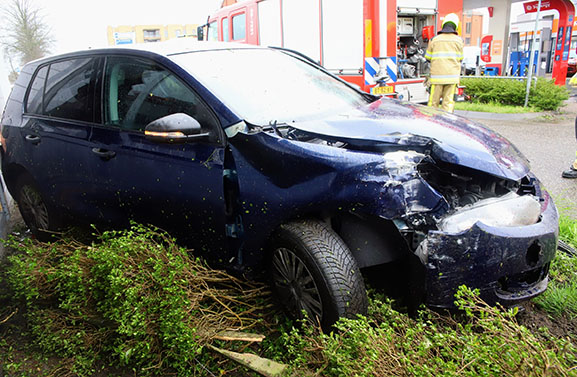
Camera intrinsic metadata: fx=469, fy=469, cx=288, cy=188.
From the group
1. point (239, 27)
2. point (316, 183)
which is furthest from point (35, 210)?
point (239, 27)

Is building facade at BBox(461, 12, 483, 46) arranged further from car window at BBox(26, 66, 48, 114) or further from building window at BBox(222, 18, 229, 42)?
car window at BBox(26, 66, 48, 114)

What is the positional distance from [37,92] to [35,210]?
106 centimetres

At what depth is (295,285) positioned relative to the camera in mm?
2582

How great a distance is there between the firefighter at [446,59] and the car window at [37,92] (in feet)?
20.2

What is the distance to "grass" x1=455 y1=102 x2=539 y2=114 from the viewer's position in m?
10.9

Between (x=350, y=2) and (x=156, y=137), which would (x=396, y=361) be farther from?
(x=350, y=2)

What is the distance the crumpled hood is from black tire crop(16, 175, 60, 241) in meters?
2.48

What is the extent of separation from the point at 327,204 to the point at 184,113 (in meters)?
1.12

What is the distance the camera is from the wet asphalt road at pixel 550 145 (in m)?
5.10

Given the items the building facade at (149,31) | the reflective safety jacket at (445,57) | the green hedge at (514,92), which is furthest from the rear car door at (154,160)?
the building facade at (149,31)

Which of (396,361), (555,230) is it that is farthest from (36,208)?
(555,230)

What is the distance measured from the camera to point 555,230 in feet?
8.17

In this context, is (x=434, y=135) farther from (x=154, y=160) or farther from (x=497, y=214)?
(x=154, y=160)

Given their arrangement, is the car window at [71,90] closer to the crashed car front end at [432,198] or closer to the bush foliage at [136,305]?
the bush foliage at [136,305]
